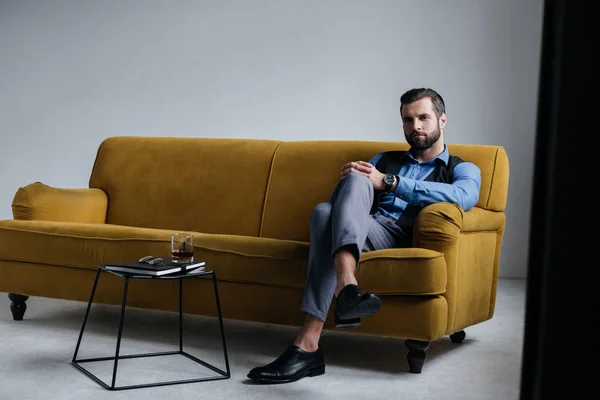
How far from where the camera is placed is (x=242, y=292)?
2836 millimetres

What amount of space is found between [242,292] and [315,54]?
278cm

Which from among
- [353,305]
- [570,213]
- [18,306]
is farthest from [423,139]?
[570,213]

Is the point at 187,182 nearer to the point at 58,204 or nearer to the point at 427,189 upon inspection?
the point at 58,204

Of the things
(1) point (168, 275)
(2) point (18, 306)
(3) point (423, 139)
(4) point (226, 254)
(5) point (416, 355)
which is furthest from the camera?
(2) point (18, 306)

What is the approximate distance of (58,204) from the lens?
3453 mm

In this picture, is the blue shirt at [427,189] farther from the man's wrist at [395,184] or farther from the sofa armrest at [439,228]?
the sofa armrest at [439,228]

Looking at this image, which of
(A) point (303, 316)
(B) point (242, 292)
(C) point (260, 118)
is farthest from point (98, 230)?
(C) point (260, 118)

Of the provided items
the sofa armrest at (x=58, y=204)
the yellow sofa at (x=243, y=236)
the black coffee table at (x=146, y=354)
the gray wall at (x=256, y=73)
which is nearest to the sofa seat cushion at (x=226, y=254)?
the yellow sofa at (x=243, y=236)

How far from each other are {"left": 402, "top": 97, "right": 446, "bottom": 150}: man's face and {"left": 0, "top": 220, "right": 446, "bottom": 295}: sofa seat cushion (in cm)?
59

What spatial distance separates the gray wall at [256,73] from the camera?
5.08m

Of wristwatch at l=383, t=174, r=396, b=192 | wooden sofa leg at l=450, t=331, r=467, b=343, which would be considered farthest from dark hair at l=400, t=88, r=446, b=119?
wooden sofa leg at l=450, t=331, r=467, b=343

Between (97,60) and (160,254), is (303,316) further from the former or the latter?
(97,60)

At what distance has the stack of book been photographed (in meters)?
2.33

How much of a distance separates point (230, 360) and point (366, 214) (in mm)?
739
